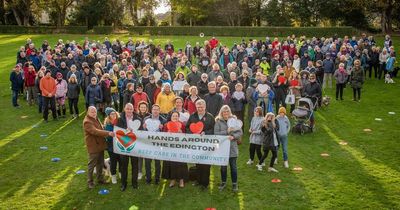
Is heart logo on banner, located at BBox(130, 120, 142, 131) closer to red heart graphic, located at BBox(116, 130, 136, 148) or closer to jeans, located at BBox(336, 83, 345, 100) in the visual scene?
red heart graphic, located at BBox(116, 130, 136, 148)

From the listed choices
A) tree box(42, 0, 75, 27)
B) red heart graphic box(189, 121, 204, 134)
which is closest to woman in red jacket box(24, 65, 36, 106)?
red heart graphic box(189, 121, 204, 134)

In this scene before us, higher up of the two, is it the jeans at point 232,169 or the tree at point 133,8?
the tree at point 133,8

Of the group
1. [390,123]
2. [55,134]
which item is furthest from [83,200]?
[390,123]

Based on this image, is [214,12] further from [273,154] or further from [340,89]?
[273,154]

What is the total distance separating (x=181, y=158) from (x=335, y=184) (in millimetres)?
4101

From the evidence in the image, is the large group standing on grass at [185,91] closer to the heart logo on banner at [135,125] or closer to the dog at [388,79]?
the heart logo on banner at [135,125]

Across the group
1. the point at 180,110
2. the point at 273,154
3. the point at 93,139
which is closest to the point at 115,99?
the point at 180,110

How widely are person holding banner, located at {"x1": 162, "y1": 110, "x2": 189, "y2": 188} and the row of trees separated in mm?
45735

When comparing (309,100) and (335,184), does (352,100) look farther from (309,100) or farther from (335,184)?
(335,184)

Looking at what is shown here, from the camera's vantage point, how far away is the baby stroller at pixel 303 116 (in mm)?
14742

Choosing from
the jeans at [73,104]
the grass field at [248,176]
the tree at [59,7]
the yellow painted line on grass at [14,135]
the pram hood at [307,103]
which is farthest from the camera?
the tree at [59,7]

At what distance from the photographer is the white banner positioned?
9.75 m

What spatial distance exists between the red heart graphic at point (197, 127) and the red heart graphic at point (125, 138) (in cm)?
152

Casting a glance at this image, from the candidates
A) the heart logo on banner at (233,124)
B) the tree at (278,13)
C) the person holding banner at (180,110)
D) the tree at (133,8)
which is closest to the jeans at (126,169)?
the person holding banner at (180,110)
